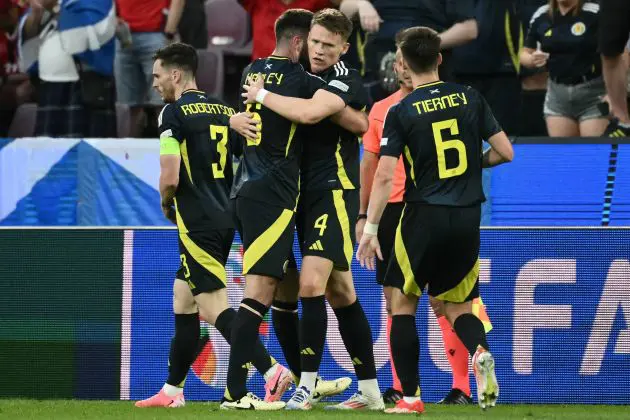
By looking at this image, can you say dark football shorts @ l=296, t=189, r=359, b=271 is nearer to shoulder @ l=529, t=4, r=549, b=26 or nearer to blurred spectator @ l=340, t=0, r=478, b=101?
blurred spectator @ l=340, t=0, r=478, b=101

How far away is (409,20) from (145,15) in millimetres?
2612

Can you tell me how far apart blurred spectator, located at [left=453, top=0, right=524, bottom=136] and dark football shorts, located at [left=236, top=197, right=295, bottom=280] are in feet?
15.5

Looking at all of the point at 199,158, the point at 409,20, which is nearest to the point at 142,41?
the point at 409,20

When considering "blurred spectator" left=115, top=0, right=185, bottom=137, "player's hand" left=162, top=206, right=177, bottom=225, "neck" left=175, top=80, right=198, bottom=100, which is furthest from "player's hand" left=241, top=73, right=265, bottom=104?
"blurred spectator" left=115, top=0, right=185, bottom=137

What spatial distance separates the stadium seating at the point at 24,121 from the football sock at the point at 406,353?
6980 millimetres

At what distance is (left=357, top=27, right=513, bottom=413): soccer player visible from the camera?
829cm

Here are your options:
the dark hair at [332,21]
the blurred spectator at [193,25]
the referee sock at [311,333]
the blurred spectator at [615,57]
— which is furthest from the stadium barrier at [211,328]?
the blurred spectator at [193,25]

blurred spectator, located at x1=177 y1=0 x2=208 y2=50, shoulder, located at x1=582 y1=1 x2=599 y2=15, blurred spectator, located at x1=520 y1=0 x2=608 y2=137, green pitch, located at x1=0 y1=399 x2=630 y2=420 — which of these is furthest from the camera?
blurred spectator, located at x1=177 y1=0 x2=208 y2=50

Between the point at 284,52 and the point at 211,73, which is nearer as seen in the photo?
the point at 284,52

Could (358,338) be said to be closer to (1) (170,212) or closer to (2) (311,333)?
(2) (311,333)

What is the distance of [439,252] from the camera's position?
8305 millimetres

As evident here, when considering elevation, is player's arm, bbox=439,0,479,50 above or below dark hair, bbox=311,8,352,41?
below

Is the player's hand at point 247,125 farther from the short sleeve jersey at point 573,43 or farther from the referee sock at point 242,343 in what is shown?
the short sleeve jersey at point 573,43

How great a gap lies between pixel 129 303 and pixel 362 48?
391 centimetres
